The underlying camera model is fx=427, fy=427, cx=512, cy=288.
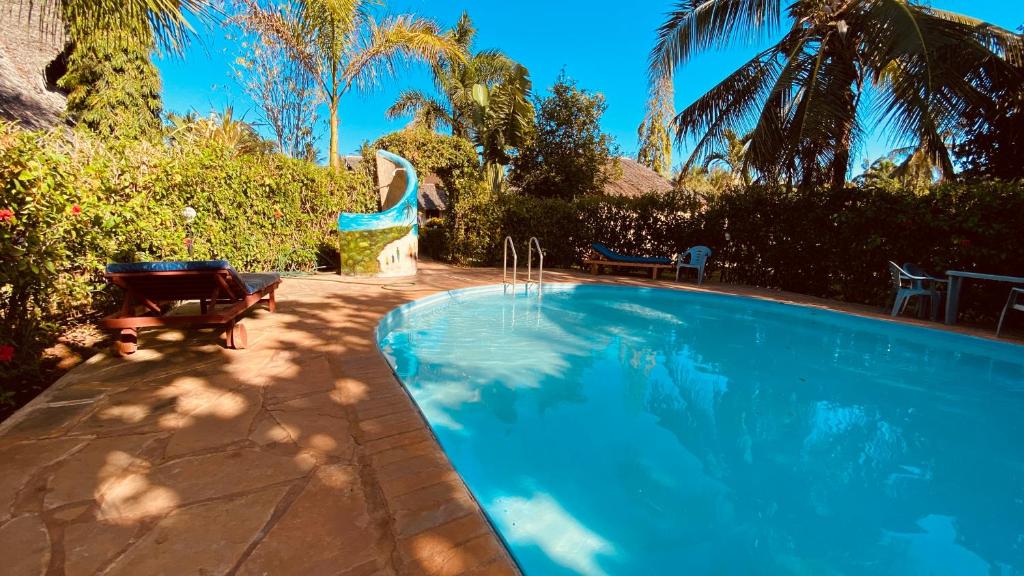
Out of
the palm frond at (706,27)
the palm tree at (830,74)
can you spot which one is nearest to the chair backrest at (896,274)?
the palm tree at (830,74)

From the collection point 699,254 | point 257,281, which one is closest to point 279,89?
point 257,281

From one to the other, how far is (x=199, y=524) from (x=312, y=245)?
28.8ft

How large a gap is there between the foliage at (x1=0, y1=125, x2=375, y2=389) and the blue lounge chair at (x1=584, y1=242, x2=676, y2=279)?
750 centimetres

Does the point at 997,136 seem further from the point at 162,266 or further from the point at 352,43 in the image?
the point at 352,43

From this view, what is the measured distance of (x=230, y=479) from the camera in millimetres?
2061

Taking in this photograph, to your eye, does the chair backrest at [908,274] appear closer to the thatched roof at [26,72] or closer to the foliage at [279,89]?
the foliage at [279,89]

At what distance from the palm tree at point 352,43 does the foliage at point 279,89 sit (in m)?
2.75

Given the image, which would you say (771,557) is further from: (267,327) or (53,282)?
(53,282)

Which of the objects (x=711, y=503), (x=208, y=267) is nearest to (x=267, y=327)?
(x=208, y=267)

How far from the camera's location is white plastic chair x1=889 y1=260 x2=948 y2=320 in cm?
704

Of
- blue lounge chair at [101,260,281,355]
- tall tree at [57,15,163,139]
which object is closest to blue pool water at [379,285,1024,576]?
blue lounge chair at [101,260,281,355]

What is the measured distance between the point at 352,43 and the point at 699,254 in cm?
1084

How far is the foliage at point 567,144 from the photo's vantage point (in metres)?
17.4

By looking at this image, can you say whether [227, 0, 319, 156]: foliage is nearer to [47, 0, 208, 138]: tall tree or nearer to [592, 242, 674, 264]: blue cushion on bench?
[47, 0, 208, 138]: tall tree
